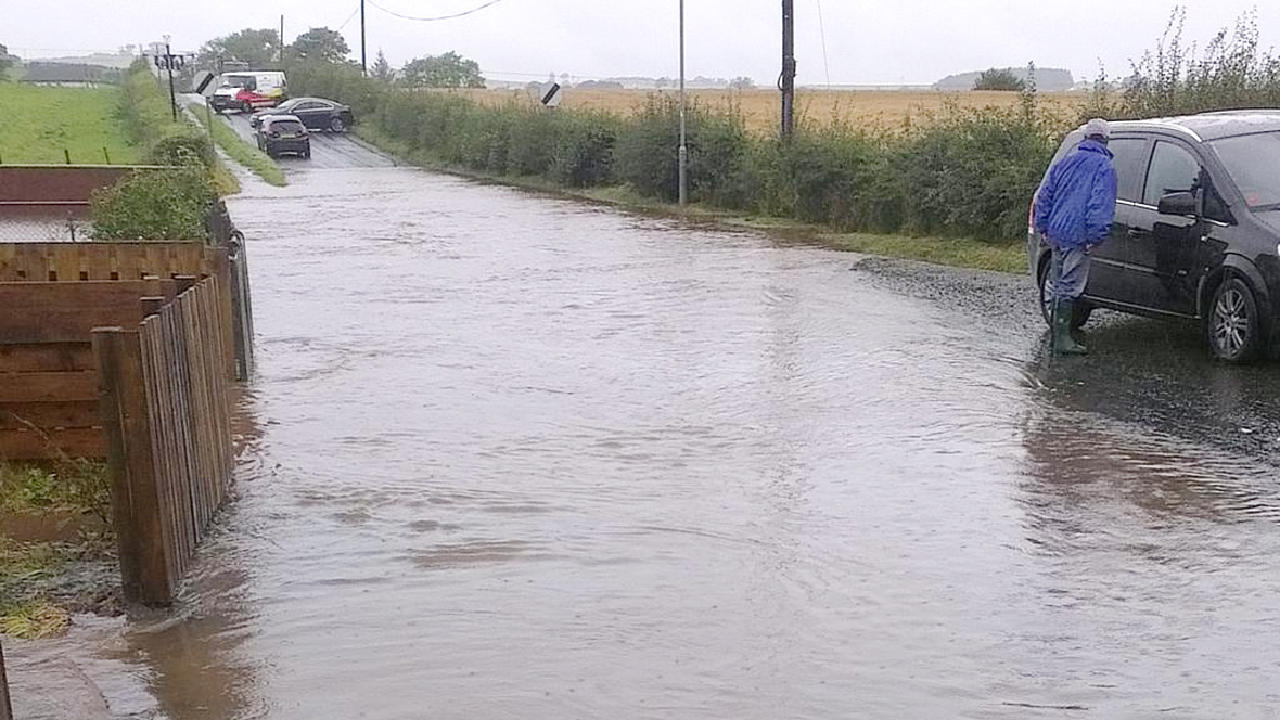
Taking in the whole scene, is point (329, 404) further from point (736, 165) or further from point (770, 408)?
point (736, 165)

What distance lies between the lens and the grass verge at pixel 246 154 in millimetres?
39963

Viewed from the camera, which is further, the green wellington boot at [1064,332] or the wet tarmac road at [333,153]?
the wet tarmac road at [333,153]

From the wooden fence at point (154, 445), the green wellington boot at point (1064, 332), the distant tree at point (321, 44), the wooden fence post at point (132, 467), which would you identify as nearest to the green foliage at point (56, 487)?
the wooden fence at point (154, 445)

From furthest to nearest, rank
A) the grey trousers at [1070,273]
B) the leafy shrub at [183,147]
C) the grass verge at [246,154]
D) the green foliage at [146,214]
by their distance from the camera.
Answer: the grass verge at [246,154] < the leafy shrub at [183,147] < the green foliage at [146,214] < the grey trousers at [1070,273]

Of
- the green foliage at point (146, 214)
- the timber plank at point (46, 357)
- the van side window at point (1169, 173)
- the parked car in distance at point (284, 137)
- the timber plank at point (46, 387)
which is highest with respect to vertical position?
the van side window at point (1169, 173)

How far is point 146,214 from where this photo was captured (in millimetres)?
12547

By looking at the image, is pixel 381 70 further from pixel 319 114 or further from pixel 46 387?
pixel 46 387

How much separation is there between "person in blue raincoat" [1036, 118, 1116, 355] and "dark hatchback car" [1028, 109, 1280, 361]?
31cm

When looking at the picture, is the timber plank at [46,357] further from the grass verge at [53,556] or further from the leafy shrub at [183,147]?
the leafy shrub at [183,147]

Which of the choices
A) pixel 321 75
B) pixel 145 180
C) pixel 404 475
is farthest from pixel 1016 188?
pixel 321 75

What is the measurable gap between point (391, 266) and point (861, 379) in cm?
991

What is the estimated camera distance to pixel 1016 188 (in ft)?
61.1

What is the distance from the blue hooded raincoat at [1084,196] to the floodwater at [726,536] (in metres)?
0.97

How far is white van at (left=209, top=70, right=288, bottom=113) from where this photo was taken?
70.6 metres
